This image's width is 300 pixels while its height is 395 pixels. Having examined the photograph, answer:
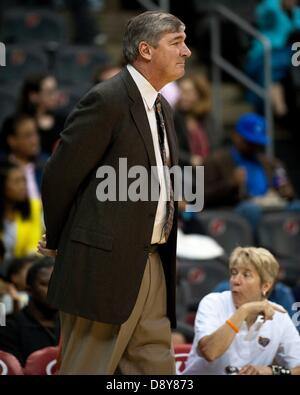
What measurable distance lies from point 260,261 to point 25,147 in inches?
123

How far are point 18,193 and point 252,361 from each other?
8.83 feet

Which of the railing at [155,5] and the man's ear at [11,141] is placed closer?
the man's ear at [11,141]

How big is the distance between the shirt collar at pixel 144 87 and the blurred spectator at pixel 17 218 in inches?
117

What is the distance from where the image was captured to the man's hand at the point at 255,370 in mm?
4527

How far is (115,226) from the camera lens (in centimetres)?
390

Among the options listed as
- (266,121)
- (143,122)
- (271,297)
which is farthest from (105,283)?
(266,121)

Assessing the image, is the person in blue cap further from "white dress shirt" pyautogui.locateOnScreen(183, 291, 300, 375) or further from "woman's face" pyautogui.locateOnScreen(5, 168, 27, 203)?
"white dress shirt" pyautogui.locateOnScreen(183, 291, 300, 375)

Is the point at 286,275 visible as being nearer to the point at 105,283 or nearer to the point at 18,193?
the point at 18,193

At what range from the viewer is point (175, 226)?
414 centimetres

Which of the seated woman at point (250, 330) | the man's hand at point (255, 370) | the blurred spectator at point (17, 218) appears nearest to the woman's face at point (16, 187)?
the blurred spectator at point (17, 218)

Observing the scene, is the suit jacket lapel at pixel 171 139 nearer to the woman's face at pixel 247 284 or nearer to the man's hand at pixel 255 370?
the woman's face at pixel 247 284

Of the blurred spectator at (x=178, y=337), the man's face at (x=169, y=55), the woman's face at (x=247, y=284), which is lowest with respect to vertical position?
the blurred spectator at (x=178, y=337)

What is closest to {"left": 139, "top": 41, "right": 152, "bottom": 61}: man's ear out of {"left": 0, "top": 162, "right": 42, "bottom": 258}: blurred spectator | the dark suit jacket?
the dark suit jacket

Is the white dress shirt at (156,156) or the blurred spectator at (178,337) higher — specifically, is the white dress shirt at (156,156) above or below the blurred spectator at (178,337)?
above
